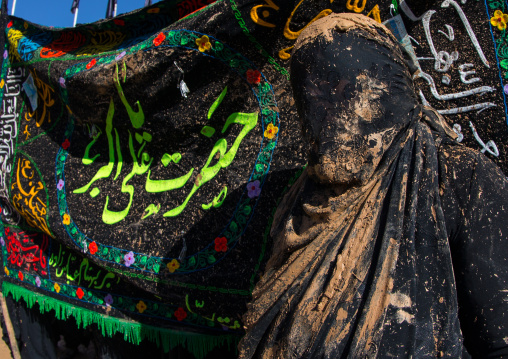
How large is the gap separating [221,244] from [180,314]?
0.33 m

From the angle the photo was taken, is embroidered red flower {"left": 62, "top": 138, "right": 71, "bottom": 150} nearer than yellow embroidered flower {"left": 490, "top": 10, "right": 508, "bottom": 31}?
No

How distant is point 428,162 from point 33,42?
1.96m

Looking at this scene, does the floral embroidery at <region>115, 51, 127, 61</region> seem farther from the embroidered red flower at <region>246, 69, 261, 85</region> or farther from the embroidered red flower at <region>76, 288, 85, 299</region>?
the embroidered red flower at <region>76, 288, 85, 299</region>

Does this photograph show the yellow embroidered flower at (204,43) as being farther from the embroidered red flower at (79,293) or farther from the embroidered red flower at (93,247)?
the embroidered red flower at (79,293)

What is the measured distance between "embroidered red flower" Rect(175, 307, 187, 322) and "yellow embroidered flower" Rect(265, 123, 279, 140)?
0.71 m

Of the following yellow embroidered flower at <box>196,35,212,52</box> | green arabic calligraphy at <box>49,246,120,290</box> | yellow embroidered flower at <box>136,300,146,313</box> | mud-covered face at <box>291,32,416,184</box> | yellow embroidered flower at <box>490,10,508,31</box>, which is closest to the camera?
mud-covered face at <box>291,32,416,184</box>

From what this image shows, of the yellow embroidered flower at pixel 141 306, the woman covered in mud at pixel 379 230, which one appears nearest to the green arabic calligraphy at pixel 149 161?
the yellow embroidered flower at pixel 141 306

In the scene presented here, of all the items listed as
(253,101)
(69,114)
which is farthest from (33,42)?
(253,101)

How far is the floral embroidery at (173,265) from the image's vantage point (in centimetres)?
164

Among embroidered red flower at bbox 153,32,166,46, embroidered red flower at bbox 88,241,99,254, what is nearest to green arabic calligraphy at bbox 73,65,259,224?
embroidered red flower at bbox 88,241,99,254

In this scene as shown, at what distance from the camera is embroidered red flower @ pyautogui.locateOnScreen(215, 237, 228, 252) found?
1.58 metres

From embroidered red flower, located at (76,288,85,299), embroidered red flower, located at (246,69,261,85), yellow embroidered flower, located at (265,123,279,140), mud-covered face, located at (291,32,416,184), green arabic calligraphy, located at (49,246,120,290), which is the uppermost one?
embroidered red flower, located at (246,69,261,85)

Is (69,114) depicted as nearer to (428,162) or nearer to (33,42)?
(33,42)

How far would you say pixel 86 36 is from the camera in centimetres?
205
